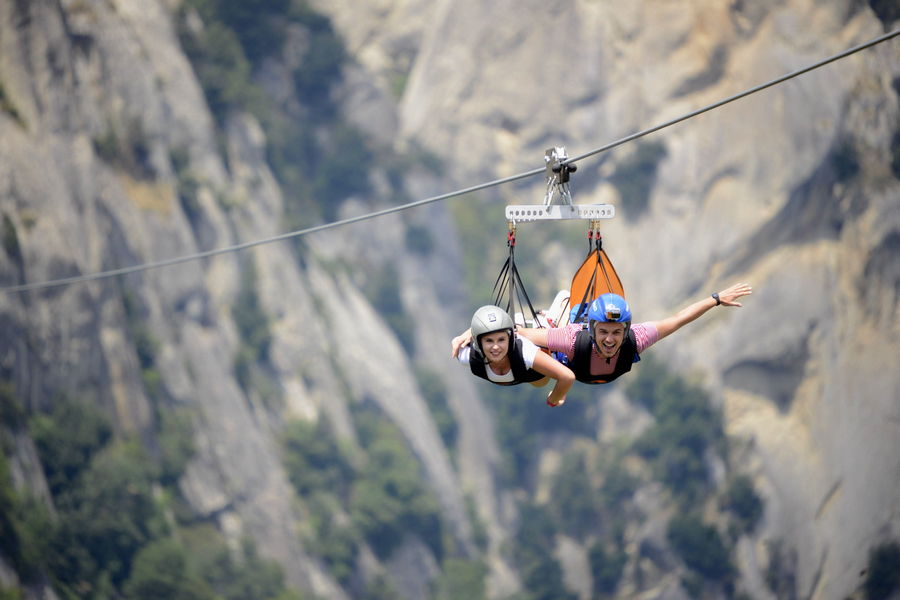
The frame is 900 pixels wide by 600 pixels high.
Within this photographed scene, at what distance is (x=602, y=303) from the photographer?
29.2 ft

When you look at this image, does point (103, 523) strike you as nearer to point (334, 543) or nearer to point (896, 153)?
point (334, 543)

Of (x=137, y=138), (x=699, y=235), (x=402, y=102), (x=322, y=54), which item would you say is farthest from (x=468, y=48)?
(x=137, y=138)

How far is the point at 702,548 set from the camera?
4331 centimetres

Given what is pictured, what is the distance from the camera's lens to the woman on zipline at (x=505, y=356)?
872cm

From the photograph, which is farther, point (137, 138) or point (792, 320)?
point (792, 320)

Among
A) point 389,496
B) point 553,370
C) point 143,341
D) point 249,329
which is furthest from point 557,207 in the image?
point 389,496

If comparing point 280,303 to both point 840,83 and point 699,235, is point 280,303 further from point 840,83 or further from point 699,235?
point 840,83

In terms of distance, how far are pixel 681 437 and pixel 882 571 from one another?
9.44 m

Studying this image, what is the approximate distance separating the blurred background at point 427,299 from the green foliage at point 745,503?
0.10 m

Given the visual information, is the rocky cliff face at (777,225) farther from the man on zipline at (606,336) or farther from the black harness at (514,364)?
the black harness at (514,364)

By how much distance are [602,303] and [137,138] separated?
2797 cm

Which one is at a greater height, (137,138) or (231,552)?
(137,138)

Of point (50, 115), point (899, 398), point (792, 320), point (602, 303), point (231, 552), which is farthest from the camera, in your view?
point (792, 320)

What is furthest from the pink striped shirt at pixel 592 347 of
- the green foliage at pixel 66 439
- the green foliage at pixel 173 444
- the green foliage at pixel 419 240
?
the green foliage at pixel 419 240
